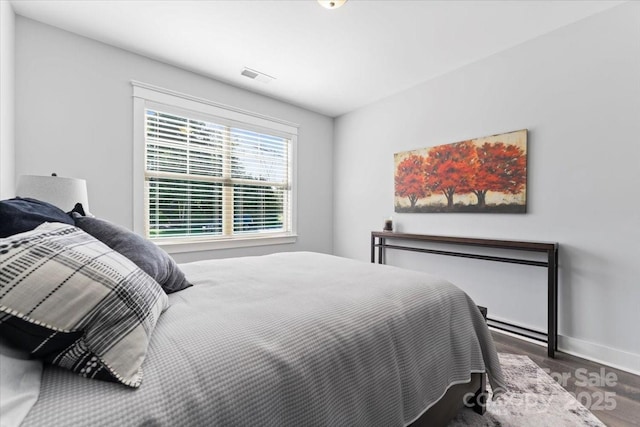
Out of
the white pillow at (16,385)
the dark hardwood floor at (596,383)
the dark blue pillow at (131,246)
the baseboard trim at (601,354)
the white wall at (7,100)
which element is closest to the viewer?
the white pillow at (16,385)

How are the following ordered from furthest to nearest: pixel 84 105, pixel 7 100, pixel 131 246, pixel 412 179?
pixel 412 179 < pixel 84 105 < pixel 7 100 < pixel 131 246

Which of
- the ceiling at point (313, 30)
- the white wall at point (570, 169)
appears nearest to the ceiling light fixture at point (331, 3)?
the ceiling at point (313, 30)

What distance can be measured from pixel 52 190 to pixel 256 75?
2.18m

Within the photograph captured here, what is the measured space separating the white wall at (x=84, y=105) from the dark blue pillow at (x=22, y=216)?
5.96 ft

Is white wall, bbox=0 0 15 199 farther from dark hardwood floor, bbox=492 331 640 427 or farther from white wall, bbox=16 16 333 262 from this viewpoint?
dark hardwood floor, bbox=492 331 640 427

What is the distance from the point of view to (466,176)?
2896mm

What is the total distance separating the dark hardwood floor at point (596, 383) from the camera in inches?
61.1

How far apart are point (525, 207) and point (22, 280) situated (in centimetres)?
316

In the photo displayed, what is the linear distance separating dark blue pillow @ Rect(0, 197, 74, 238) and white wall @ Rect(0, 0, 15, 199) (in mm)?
1448

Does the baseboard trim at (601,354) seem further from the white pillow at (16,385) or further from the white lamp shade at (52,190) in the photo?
the white lamp shade at (52,190)

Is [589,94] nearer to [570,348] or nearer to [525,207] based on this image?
[525,207]

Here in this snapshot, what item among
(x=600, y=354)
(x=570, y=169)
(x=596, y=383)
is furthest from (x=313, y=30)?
(x=600, y=354)

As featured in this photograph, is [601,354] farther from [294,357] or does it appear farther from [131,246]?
[131,246]

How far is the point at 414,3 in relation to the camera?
2045mm
